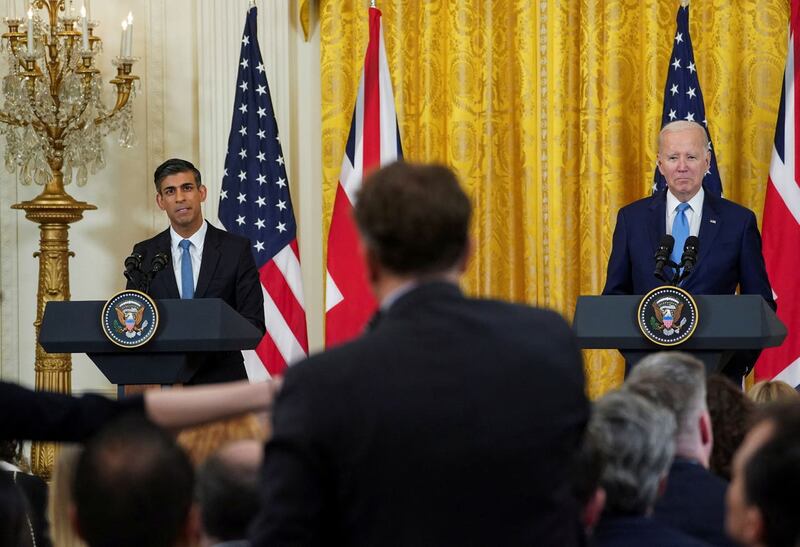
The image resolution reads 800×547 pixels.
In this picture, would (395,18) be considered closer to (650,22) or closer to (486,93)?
(486,93)

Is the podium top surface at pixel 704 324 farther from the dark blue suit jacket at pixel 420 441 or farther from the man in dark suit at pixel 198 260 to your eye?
the dark blue suit jacket at pixel 420 441

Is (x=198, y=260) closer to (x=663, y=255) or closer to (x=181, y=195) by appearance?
(x=181, y=195)

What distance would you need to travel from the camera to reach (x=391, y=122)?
6.69 metres

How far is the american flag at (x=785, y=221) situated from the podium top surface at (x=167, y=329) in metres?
2.86

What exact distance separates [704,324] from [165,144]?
173 inches

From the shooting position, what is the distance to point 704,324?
163 inches

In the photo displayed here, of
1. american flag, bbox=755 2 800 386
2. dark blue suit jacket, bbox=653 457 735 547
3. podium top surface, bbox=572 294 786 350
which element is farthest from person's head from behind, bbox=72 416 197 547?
american flag, bbox=755 2 800 386

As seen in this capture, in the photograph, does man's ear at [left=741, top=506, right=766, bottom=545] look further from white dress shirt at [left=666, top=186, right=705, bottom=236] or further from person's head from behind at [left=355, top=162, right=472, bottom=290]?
white dress shirt at [left=666, top=186, right=705, bottom=236]

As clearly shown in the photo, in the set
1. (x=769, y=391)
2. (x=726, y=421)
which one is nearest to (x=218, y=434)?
(x=726, y=421)

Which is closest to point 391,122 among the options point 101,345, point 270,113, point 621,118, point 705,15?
point 270,113

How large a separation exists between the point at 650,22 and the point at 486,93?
1.04m

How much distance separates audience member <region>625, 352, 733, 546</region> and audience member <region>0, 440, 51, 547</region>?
147 centimetres

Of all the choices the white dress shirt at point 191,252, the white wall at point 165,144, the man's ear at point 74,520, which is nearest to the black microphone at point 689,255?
the white dress shirt at point 191,252

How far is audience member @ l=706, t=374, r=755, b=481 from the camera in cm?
264
